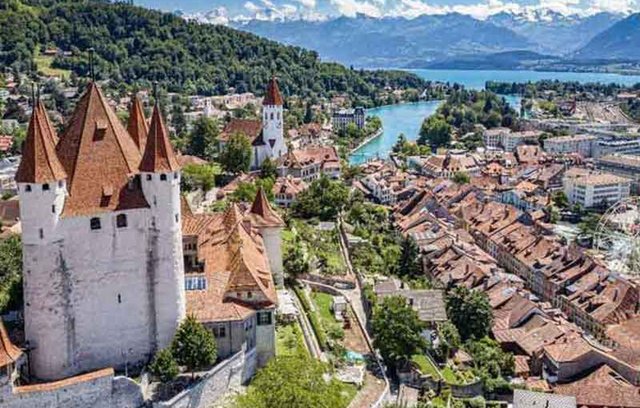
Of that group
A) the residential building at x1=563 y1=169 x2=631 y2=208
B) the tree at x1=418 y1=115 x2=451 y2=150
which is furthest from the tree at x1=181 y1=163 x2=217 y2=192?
the tree at x1=418 y1=115 x2=451 y2=150

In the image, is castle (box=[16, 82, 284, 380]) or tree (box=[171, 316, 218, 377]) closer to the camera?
castle (box=[16, 82, 284, 380])

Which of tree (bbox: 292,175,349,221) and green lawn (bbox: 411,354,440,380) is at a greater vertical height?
tree (bbox: 292,175,349,221)

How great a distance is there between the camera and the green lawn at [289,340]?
38.7 m

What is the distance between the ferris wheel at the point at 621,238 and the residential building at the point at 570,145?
55811mm

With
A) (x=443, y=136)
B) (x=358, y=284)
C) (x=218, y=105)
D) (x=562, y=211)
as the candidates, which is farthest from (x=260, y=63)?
(x=358, y=284)

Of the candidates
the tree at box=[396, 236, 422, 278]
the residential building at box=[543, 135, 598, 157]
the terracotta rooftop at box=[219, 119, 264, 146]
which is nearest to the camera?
the tree at box=[396, 236, 422, 278]

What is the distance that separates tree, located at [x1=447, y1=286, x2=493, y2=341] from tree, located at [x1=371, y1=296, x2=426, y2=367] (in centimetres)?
826

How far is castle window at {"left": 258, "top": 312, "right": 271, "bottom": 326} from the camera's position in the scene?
3634cm

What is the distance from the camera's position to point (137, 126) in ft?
119

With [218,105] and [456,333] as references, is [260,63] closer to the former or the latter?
[218,105]

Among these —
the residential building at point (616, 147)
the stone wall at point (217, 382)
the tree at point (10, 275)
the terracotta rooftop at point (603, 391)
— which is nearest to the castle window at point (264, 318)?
the stone wall at point (217, 382)

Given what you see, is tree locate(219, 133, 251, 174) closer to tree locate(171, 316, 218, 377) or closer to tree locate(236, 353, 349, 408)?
tree locate(171, 316, 218, 377)

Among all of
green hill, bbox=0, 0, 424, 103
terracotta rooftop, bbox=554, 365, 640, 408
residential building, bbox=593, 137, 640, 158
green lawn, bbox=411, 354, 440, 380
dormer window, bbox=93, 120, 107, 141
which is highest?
green hill, bbox=0, 0, 424, 103

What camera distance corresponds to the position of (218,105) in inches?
6191
